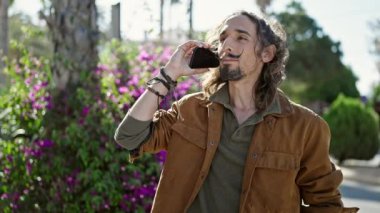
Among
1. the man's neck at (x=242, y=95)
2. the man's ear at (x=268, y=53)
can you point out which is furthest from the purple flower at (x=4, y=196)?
the man's ear at (x=268, y=53)

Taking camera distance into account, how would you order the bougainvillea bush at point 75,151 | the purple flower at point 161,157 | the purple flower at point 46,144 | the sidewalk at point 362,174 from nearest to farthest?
the bougainvillea bush at point 75,151
the purple flower at point 161,157
the purple flower at point 46,144
the sidewalk at point 362,174

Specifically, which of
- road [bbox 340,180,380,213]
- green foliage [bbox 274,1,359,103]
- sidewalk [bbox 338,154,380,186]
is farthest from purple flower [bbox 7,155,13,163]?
green foliage [bbox 274,1,359,103]

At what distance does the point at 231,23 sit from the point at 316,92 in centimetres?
5139

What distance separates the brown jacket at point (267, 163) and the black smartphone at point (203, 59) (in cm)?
18

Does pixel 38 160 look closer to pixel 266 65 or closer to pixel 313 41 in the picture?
pixel 266 65

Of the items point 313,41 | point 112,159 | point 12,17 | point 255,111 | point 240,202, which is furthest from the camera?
point 313,41

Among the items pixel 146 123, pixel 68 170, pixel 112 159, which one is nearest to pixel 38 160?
pixel 68 170

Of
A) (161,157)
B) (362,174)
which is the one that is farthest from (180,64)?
(362,174)

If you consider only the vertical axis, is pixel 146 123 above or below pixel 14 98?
above

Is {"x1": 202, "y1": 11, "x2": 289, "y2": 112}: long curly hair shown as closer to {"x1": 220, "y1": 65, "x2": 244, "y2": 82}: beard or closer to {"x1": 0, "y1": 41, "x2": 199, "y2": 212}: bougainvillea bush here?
{"x1": 220, "y1": 65, "x2": 244, "y2": 82}: beard

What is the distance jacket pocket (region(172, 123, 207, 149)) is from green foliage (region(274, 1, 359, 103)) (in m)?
45.4

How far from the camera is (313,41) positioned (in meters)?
50.1

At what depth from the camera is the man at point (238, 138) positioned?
2721mm

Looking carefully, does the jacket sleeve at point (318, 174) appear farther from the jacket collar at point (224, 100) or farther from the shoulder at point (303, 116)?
the jacket collar at point (224, 100)
